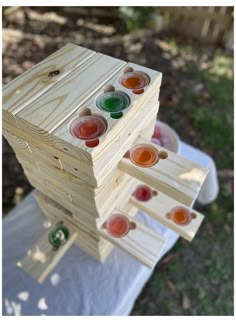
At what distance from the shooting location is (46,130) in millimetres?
711

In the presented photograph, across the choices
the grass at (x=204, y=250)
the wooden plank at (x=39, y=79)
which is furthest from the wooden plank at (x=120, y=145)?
the grass at (x=204, y=250)

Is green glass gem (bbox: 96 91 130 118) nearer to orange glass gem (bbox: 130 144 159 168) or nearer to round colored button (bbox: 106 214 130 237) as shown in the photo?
orange glass gem (bbox: 130 144 159 168)

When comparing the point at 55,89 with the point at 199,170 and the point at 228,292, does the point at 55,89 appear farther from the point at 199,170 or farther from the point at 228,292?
the point at 228,292

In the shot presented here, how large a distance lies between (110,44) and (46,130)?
10.3ft

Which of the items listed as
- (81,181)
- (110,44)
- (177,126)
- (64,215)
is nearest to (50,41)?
(110,44)

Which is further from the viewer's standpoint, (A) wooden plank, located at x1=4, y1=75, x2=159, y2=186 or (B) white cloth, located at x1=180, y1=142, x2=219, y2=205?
(B) white cloth, located at x1=180, y1=142, x2=219, y2=205

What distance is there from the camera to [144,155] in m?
0.90

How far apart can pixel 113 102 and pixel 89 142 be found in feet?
0.59

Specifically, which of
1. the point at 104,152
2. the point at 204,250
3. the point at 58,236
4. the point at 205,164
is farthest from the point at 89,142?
the point at 204,250

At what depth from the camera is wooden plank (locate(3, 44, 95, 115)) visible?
2.59 ft

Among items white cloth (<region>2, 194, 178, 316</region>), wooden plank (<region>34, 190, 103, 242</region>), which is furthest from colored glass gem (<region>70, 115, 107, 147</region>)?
white cloth (<region>2, 194, 178, 316</region>)

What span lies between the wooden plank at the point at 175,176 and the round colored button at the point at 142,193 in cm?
38

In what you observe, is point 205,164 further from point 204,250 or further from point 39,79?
point 39,79

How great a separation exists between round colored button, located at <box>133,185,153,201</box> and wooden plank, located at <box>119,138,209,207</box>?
377 mm
